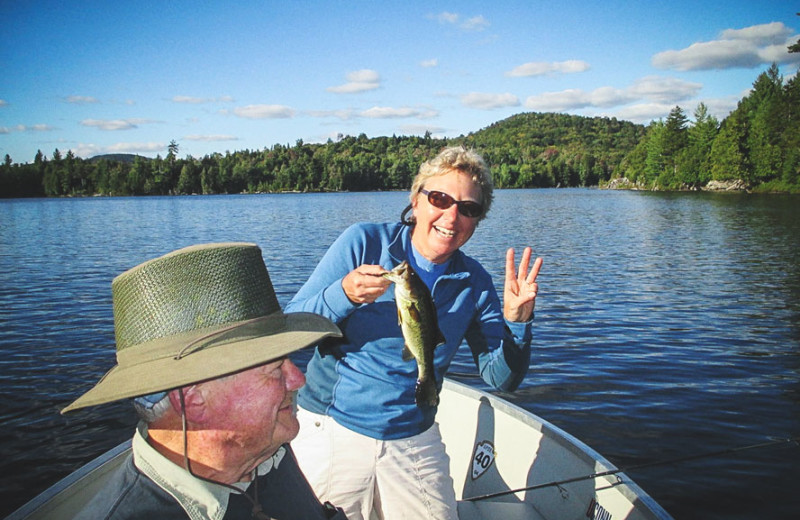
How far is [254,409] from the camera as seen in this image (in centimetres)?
193

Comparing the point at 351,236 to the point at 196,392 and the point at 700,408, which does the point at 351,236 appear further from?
the point at 700,408

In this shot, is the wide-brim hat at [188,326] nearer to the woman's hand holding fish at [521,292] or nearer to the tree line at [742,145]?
the woman's hand holding fish at [521,292]


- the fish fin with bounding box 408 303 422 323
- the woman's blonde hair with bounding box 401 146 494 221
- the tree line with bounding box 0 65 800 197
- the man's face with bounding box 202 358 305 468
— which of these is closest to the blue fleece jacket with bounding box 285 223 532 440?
the fish fin with bounding box 408 303 422 323

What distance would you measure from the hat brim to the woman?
91cm

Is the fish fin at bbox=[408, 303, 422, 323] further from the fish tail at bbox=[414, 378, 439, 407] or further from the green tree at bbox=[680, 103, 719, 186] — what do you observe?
the green tree at bbox=[680, 103, 719, 186]

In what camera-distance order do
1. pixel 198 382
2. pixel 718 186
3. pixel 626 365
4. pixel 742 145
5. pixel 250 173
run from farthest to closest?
pixel 250 173, pixel 718 186, pixel 742 145, pixel 626 365, pixel 198 382

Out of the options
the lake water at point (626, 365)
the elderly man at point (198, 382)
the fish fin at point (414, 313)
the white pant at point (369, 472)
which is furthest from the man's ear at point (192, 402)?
the lake water at point (626, 365)

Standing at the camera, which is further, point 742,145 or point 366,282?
point 742,145

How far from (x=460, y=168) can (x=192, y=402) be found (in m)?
2.36

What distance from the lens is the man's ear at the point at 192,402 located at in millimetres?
1758

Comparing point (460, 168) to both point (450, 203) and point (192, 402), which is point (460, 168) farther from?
point (192, 402)

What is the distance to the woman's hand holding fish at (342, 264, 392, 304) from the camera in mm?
2688

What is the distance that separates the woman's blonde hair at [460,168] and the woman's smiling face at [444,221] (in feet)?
0.13

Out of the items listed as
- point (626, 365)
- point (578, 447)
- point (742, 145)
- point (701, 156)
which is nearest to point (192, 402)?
point (578, 447)
